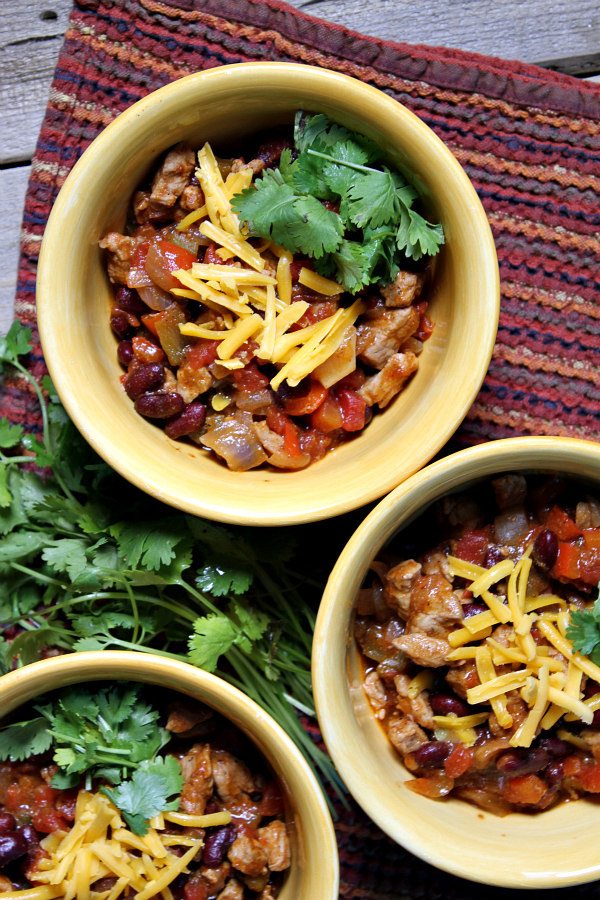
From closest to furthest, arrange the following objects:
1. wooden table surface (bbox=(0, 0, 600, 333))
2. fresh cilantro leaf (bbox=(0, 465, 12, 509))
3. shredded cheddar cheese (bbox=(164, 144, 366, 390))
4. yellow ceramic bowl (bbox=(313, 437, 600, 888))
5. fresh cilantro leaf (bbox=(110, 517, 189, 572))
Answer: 1. yellow ceramic bowl (bbox=(313, 437, 600, 888))
2. shredded cheddar cheese (bbox=(164, 144, 366, 390))
3. fresh cilantro leaf (bbox=(110, 517, 189, 572))
4. fresh cilantro leaf (bbox=(0, 465, 12, 509))
5. wooden table surface (bbox=(0, 0, 600, 333))

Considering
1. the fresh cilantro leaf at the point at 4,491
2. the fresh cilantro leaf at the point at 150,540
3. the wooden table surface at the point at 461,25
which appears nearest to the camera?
the fresh cilantro leaf at the point at 150,540

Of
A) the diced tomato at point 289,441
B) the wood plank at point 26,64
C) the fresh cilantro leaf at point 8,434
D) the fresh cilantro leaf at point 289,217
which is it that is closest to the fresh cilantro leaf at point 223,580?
the diced tomato at point 289,441

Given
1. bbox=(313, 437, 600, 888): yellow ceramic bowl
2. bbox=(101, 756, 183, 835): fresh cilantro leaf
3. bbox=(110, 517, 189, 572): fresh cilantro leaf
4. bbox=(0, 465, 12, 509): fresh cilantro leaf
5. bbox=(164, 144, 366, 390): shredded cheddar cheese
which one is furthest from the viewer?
bbox=(0, 465, 12, 509): fresh cilantro leaf

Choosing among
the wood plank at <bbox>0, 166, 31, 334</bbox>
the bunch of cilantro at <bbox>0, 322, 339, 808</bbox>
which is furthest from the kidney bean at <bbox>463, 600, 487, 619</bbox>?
the wood plank at <bbox>0, 166, 31, 334</bbox>

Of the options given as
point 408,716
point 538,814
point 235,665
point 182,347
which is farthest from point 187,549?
point 538,814

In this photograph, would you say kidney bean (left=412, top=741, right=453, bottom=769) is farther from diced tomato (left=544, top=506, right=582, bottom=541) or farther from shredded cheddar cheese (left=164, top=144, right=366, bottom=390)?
diced tomato (left=544, top=506, right=582, bottom=541)

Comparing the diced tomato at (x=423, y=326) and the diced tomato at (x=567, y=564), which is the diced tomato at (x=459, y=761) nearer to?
the diced tomato at (x=567, y=564)

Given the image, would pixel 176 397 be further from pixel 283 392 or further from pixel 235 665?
pixel 235 665
